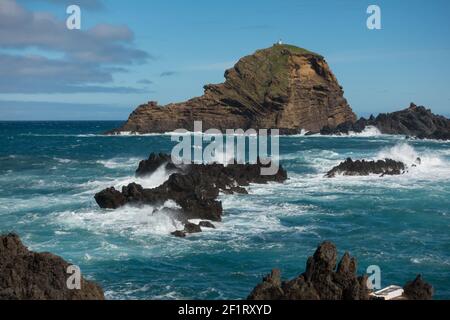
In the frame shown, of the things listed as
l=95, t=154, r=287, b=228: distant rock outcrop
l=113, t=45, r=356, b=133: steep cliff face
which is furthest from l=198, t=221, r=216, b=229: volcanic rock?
l=113, t=45, r=356, b=133: steep cliff face

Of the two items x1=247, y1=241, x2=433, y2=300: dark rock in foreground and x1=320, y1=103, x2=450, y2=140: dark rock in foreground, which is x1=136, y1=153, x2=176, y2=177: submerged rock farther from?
x1=320, y1=103, x2=450, y2=140: dark rock in foreground

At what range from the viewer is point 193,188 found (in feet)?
114

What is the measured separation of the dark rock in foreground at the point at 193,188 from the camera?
30266 mm

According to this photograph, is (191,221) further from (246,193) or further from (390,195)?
(390,195)

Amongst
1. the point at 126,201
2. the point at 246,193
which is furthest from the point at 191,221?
the point at 246,193

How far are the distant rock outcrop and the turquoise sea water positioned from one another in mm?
831

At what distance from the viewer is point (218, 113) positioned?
121125 mm

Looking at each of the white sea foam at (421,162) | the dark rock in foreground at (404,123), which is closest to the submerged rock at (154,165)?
the white sea foam at (421,162)

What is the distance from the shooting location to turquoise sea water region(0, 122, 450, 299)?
2019 centimetres

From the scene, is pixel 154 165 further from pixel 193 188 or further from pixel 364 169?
pixel 364 169

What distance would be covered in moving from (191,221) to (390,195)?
1590cm

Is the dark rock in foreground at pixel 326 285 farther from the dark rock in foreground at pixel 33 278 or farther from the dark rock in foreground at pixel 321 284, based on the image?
the dark rock in foreground at pixel 33 278

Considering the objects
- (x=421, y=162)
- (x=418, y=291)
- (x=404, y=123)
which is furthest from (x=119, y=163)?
(x=404, y=123)

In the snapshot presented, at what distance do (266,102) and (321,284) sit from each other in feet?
344
